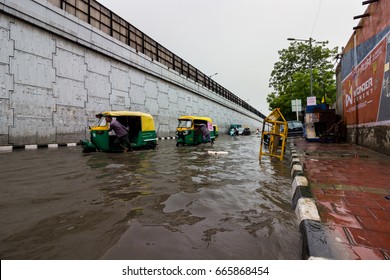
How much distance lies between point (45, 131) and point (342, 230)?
12648mm

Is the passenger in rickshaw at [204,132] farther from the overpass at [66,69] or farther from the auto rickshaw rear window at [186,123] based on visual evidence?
the overpass at [66,69]

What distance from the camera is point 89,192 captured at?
11.7 feet

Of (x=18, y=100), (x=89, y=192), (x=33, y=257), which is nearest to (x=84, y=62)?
(x=18, y=100)

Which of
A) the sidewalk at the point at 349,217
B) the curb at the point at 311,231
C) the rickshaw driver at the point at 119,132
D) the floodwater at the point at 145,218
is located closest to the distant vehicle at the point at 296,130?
the rickshaw driver at the point at 119,132

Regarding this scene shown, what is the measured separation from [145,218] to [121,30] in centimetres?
1780

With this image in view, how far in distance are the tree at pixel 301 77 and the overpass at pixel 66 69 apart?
55.5ft

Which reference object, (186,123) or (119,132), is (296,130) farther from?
(119,132)

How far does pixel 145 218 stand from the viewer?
257 centimetres

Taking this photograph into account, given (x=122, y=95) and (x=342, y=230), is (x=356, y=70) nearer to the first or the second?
(x=342, y=230)

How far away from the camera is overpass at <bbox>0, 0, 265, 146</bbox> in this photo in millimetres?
9945

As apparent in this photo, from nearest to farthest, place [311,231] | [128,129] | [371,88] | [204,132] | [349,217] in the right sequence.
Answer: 1. [311,231]
2. [349,217]
3. [371,88]
4. [128,129]
5. [204,132]

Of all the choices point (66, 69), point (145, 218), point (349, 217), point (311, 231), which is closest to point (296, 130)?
point (66, 69)

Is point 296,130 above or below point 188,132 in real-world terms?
above

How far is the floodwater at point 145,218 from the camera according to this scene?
6.28 feet
